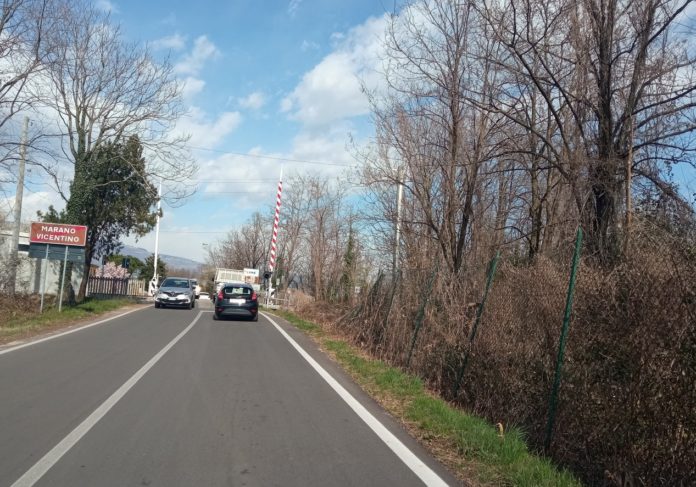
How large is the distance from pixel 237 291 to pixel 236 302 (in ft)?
1.86

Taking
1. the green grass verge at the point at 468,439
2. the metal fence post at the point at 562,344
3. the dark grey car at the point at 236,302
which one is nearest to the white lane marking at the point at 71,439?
the green grass verge at the point at 468,439

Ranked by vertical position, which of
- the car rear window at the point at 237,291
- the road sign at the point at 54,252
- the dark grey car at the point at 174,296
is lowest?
the dark grey car at the point at 174,296

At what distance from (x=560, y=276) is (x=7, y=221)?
3035 centimetres

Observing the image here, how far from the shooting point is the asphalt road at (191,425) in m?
5.20

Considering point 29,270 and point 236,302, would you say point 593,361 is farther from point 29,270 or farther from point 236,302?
point 29,270

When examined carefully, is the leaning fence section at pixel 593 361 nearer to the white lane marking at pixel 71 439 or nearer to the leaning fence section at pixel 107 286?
the white lane marking at pixel 71 439

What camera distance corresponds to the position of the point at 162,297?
3070 cm

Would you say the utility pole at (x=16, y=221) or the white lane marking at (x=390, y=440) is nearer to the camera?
the white lane marking at (x=390, y=440)

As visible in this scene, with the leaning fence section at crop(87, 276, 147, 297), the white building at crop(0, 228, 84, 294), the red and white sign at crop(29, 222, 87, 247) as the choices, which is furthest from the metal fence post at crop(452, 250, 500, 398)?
the leaning fence section at crop(87, 276, 147, 297)

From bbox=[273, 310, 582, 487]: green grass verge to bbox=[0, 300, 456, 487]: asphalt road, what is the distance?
317 mm

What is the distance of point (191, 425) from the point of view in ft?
22.2

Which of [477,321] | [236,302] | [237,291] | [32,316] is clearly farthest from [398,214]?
[32,316]

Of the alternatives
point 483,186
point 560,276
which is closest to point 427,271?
point 483,186

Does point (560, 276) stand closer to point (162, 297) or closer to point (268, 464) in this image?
point (268, 464)
